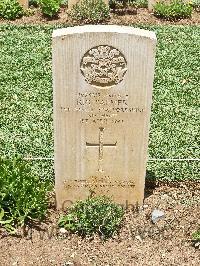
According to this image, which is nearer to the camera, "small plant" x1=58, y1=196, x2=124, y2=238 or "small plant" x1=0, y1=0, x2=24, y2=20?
"small plant" x1=58, y1=196, x2=124, y2=238

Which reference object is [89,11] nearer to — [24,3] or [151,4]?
[24,3]

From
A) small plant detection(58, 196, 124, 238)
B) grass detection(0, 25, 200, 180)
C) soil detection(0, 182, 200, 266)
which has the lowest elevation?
soil detection(0, 182, 200, 266)

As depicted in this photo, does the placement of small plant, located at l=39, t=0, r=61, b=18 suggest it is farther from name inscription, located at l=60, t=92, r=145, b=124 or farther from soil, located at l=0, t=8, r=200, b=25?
name inscription, located at l=60, t=92, r=145, b=124

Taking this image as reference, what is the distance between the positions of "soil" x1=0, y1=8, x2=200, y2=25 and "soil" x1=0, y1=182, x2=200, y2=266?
7.03m

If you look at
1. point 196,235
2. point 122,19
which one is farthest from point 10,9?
point 196,235

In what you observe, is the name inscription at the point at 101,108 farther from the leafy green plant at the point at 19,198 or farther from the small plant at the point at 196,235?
the small plant at the point at 196,235

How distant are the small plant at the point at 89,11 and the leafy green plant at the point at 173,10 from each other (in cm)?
122

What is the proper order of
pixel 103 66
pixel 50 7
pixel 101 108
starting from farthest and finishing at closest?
pixel 50 7 < pixel 101 108 < pixel 103 66

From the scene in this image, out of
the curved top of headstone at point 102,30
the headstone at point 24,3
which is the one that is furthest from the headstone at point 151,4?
the curved top of headstone at point 102,30

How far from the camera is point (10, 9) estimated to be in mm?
12047

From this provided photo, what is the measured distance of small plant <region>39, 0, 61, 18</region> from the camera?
1202 centimetres

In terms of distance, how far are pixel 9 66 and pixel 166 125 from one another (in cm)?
330

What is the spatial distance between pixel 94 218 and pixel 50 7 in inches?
300

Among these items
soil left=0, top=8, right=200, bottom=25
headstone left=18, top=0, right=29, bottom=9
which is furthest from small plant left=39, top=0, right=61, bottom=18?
headstone left=18, top=0, right=29, bottom=9
